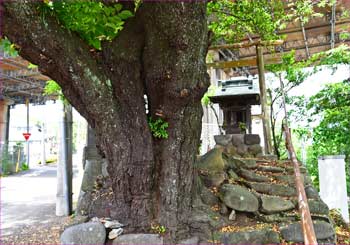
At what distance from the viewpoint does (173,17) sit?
246 centimetres

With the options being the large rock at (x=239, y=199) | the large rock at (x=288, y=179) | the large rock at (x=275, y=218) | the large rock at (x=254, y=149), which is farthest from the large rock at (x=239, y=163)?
the large rock at (x=275, y=218)

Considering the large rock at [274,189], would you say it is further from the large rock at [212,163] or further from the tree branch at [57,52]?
the tree branch at [57,52]

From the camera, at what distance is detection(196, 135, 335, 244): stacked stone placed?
121 inches

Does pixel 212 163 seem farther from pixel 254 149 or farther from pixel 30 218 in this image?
pixel 30 218

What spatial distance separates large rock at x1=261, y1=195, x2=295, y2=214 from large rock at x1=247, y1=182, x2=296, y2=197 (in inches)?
8.2

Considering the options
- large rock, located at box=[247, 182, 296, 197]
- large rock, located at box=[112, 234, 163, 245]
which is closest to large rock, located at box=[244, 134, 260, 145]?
large rock, located at box=[247, 182, 296, 197]

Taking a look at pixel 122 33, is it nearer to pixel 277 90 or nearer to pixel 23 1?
pixel 23 1

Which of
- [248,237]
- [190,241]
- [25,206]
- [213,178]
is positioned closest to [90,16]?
[190,241]

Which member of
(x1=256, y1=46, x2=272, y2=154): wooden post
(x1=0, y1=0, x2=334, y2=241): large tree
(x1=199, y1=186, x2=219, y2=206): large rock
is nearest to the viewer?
(x1=0, y1=0, x2=334, y2=241): large tree

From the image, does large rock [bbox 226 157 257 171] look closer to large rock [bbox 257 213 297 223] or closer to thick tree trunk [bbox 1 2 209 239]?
large rock [bbox 257 213 297 223]

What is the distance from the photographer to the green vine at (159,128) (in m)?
2.99

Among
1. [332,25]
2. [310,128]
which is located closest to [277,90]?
[310,128]

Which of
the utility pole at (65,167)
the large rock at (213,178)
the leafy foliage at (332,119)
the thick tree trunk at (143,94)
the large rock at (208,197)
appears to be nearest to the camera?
the thick tree trunk at (143,94)

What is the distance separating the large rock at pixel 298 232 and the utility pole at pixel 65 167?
4.01 meters
